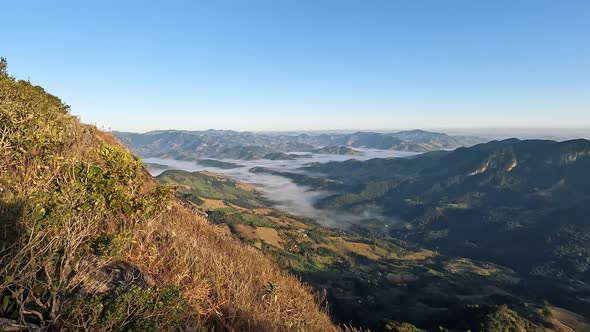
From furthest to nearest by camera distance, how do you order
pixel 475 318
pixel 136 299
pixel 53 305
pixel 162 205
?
pixel 475 318, pixel 162 205, pixel 136 299, pixel 53 305

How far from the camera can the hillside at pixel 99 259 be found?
5.69m

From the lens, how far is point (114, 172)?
1134 cm

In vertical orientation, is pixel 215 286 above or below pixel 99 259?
below

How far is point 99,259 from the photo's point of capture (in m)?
7.27

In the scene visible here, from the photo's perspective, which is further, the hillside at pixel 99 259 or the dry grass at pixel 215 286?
the dry grass at pixel 215 286

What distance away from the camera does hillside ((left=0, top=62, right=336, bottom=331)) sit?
5691 millimetres

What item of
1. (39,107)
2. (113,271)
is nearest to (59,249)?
(113,271)

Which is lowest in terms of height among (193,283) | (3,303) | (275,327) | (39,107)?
(275,327)

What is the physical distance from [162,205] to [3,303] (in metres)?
7.03

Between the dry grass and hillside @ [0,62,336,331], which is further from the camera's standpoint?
the dry grass

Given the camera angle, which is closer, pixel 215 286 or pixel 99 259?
pixel 99 259

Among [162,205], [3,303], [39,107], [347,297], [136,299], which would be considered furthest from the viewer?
[347,297]

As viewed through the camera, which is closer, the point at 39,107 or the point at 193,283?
the point at 193,283

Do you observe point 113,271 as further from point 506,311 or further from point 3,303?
point 506,311
